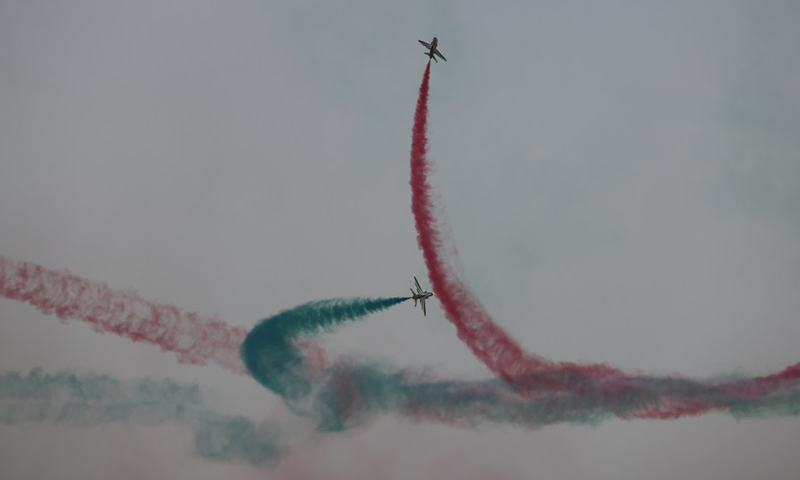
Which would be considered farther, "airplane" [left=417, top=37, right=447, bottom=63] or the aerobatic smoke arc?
"airplane" [left=417, top=37, right=447, bottom=63]

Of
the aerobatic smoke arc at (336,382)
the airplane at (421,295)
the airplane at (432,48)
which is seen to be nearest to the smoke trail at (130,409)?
the aerobatic smoke arc at (336,382)

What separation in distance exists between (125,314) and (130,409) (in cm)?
186

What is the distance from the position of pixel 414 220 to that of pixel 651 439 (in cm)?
649

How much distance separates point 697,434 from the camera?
17.2 m

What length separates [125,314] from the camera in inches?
656

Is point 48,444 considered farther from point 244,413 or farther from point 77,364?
point 244,413

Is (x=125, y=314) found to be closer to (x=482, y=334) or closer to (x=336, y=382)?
(x=336, y=382)

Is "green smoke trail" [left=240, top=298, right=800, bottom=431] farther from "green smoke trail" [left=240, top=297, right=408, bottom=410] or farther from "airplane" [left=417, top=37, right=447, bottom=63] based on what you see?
"airplane" [left=417, top=37, right=447, bottom=63]

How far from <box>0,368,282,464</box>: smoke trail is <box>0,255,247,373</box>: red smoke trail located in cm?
83

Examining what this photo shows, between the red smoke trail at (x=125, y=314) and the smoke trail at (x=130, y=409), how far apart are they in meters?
0.83

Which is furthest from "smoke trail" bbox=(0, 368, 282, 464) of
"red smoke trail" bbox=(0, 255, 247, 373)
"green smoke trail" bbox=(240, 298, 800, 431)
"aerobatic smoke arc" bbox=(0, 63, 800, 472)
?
"green smoke trail" bbox=(240, 298, 800, 431)

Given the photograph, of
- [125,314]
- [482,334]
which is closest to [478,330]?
[482,334]

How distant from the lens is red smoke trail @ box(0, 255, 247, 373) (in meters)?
16.5

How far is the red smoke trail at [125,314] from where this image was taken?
16.5 m
